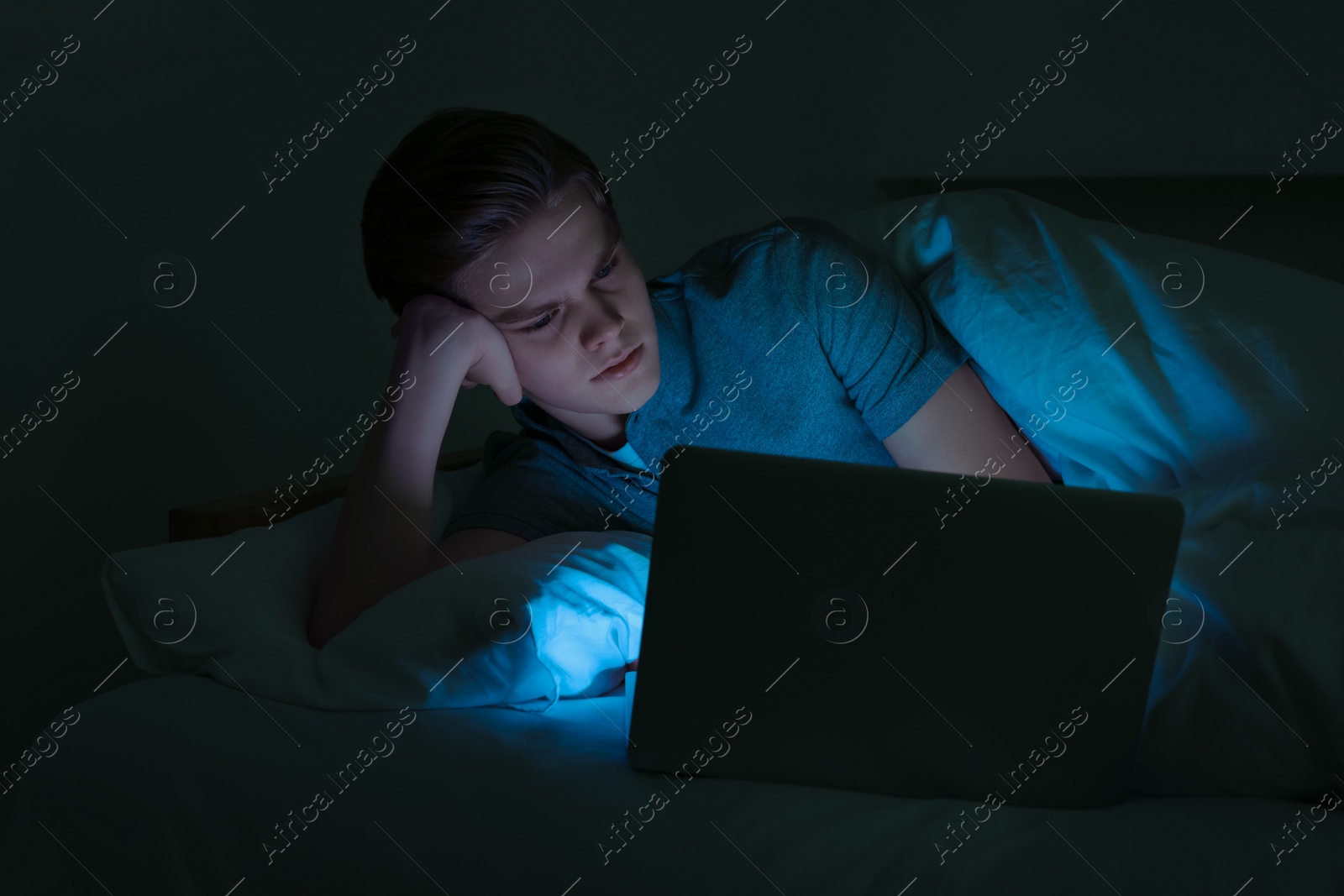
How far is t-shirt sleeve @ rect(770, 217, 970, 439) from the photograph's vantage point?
1.19 m

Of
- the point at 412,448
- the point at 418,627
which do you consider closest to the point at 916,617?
the point at 418,627

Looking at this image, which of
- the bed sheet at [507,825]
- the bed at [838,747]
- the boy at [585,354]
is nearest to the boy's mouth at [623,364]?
the boy at [585,354]

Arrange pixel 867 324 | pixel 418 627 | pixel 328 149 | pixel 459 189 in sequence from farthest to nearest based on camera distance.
Result: 1. pixel 328 149
2. pixel 867 324
3. pixel 459 189
4. pixel 418 627

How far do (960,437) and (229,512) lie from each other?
0.90 m

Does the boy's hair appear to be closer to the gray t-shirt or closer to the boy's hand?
the boy's hand

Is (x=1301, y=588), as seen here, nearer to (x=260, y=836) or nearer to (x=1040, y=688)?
(x=1040, y=688)

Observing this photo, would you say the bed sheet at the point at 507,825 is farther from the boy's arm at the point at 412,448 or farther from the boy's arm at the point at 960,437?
the boy's arm at the point at 960,437

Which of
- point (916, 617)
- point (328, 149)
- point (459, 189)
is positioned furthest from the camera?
point (328, 149)

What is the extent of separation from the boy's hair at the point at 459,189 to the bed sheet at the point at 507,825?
1.65 ft

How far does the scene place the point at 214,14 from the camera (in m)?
1.58

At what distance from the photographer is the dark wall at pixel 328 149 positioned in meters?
1.47

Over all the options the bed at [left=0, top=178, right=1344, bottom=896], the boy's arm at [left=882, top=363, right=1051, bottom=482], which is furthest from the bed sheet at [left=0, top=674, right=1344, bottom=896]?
the boy's arm at [left=882, top=363, right=1051, bottom=482]

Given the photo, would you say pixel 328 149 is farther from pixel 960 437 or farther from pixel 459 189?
pixel 960 437

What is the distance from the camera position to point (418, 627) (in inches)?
36.5
